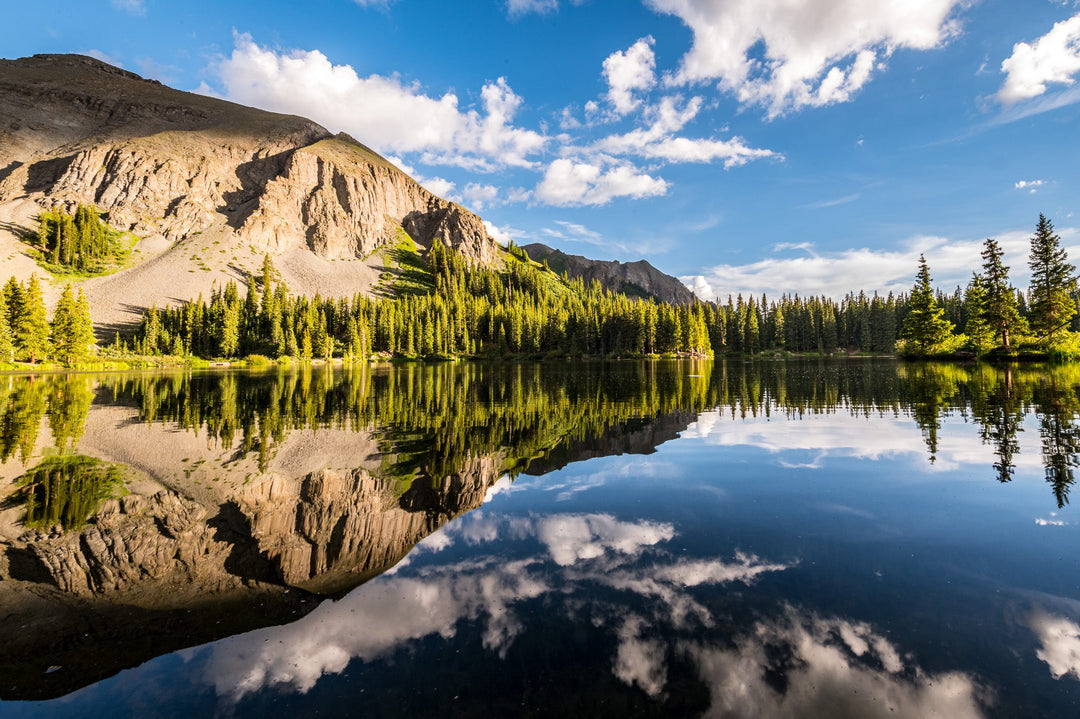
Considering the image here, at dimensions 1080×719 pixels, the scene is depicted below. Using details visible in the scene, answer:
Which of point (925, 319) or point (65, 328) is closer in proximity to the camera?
point (925, 319)

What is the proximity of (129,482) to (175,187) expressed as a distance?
809 ft

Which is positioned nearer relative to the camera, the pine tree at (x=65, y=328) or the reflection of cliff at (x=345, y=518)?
the reflection of cliff at (x=345, y=518)

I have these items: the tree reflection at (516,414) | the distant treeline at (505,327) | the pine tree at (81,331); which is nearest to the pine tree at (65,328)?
the pine tree at (81,331)

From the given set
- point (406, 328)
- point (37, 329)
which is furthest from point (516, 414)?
point (406, 328)

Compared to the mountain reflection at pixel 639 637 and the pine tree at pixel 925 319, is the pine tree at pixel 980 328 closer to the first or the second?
the pine tree at pixel 925 319

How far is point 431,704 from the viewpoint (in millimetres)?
4281

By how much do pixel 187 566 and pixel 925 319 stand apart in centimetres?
8414

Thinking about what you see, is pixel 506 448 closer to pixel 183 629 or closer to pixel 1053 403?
pixel 183 629

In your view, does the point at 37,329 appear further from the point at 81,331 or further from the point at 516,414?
the point at 516,414

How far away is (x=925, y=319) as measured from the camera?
211ft

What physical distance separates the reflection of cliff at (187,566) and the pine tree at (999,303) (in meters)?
69.0

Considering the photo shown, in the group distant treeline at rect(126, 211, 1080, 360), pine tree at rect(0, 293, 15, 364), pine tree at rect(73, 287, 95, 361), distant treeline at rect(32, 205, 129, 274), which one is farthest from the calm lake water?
distant treeline at rect(32, 205, 129, 274)

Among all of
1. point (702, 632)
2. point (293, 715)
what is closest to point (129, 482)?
point (293, 715)

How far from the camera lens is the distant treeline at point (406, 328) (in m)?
114
